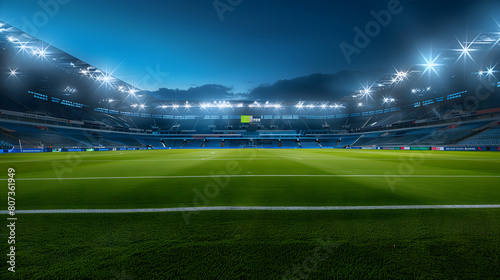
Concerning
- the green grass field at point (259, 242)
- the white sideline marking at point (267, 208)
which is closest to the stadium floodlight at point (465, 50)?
the white sideline marking at point (267, 208)

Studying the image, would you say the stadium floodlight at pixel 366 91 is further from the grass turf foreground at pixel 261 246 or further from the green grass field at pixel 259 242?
the grass turf foreground at pixel 261 246

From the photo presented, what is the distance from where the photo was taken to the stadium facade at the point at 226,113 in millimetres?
33031

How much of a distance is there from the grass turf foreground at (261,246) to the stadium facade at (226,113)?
122 ft

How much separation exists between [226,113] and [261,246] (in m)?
73.7

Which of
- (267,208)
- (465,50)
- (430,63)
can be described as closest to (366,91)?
(430,63)

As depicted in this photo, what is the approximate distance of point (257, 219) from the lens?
257 centimetres

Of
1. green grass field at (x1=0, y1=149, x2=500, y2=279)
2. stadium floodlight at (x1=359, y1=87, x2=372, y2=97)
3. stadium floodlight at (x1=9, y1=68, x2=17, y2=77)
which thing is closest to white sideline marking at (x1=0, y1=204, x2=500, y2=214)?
green grass field at (x1=0, y1=149, x2=500, y2=279)

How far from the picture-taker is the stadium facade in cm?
3303

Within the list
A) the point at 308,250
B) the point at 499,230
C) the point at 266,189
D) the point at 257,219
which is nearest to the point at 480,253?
the point at 499,230

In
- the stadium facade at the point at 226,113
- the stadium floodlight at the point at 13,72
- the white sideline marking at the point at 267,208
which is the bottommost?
the white sideline marking at the point at 267,208

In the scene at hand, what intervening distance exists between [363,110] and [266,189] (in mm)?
77282

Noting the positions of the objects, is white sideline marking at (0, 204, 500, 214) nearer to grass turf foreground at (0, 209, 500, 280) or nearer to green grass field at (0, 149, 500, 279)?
green grass field at (0, 149, 500, 279)

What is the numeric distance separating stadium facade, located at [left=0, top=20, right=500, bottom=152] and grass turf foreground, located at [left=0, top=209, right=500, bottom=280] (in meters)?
37.2

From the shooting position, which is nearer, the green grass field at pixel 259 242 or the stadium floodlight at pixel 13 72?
the green grass field at pixel 259 242
